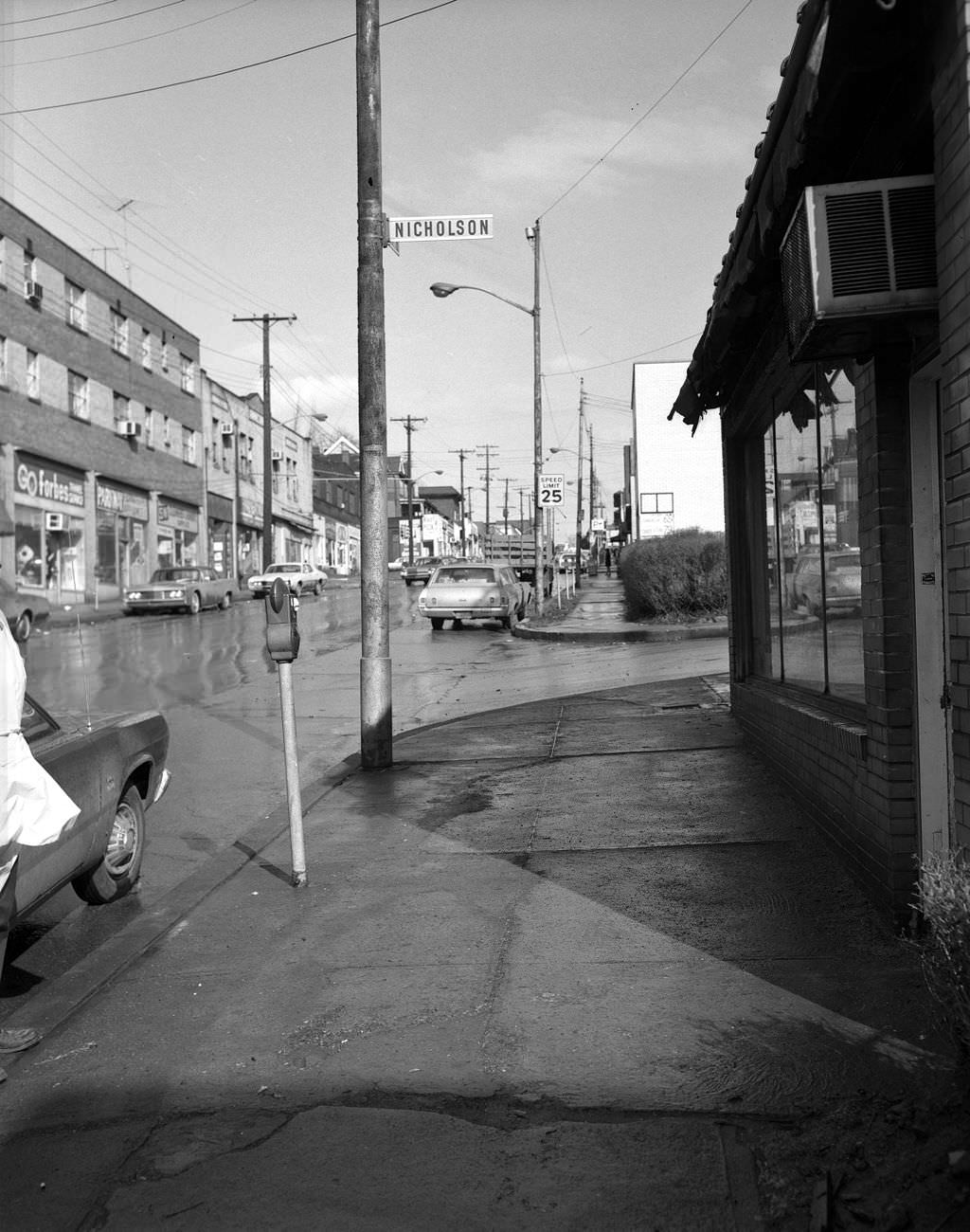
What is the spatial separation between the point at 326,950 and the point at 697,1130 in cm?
213

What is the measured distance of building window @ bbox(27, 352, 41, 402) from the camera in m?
36.3

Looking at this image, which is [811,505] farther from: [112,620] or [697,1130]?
[112,620]

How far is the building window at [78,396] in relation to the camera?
39.3 metres

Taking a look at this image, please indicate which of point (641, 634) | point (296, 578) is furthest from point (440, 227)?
point (296, 578)

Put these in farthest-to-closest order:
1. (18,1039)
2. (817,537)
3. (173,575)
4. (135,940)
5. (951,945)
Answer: (173,575) < (817,537) < (135,940) < (18,1039) < (951,945)

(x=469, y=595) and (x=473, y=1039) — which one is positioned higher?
(x=469, y=595)

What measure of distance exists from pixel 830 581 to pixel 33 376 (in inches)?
1348

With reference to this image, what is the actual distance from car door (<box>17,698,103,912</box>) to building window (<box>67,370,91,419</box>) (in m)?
36.0

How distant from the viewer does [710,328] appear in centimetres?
701

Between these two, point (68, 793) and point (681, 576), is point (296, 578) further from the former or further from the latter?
point (68, 793)

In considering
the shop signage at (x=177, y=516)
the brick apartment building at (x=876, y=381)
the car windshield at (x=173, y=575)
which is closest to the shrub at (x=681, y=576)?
A: the brick apartment building at (x=876, y=381)

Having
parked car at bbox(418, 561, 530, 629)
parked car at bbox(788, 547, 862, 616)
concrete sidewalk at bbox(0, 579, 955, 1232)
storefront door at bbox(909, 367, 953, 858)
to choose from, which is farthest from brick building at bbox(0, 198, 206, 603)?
storefront door at bbox(909, 367, 953, 858)

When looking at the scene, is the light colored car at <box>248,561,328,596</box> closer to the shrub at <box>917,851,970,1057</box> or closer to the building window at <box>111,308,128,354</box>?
the building window at <box>111,308,128,354</box>

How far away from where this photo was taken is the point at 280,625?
20.0 ft
